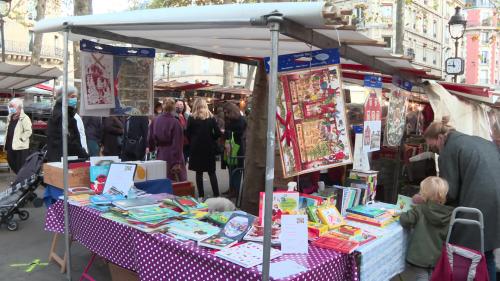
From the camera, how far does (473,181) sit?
3.30 meters

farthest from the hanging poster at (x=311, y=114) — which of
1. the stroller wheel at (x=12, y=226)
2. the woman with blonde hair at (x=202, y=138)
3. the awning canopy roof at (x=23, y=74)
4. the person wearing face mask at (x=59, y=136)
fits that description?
the awning canopy roof at (x=23, y=74)

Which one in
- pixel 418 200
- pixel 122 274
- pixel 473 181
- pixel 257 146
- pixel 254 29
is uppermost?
pixel 254 29

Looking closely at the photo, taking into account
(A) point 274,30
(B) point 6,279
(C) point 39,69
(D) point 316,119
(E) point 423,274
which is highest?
(C) point 39,69

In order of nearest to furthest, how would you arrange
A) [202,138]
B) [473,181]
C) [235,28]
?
1. [235,28]
2. [473,181]
3. [202,138]

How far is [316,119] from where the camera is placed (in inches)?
116

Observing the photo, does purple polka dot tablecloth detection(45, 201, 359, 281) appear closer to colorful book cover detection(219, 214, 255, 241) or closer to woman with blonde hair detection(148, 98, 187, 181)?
colorful book cover detection(219, 214, 255, 241)

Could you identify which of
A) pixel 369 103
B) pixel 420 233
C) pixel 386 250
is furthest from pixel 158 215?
pixel 369 103

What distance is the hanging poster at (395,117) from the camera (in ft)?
17.0

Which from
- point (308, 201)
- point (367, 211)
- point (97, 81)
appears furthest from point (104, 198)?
point (367, 211)

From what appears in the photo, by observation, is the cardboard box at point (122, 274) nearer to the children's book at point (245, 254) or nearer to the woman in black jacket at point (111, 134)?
the children's book at point (245, 254)

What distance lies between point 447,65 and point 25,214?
31.3 ft

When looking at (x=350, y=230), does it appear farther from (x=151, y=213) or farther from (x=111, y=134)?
(x=111, y=134)

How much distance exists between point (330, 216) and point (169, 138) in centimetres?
415

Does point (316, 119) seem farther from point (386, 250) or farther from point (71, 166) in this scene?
point (71, 166)
